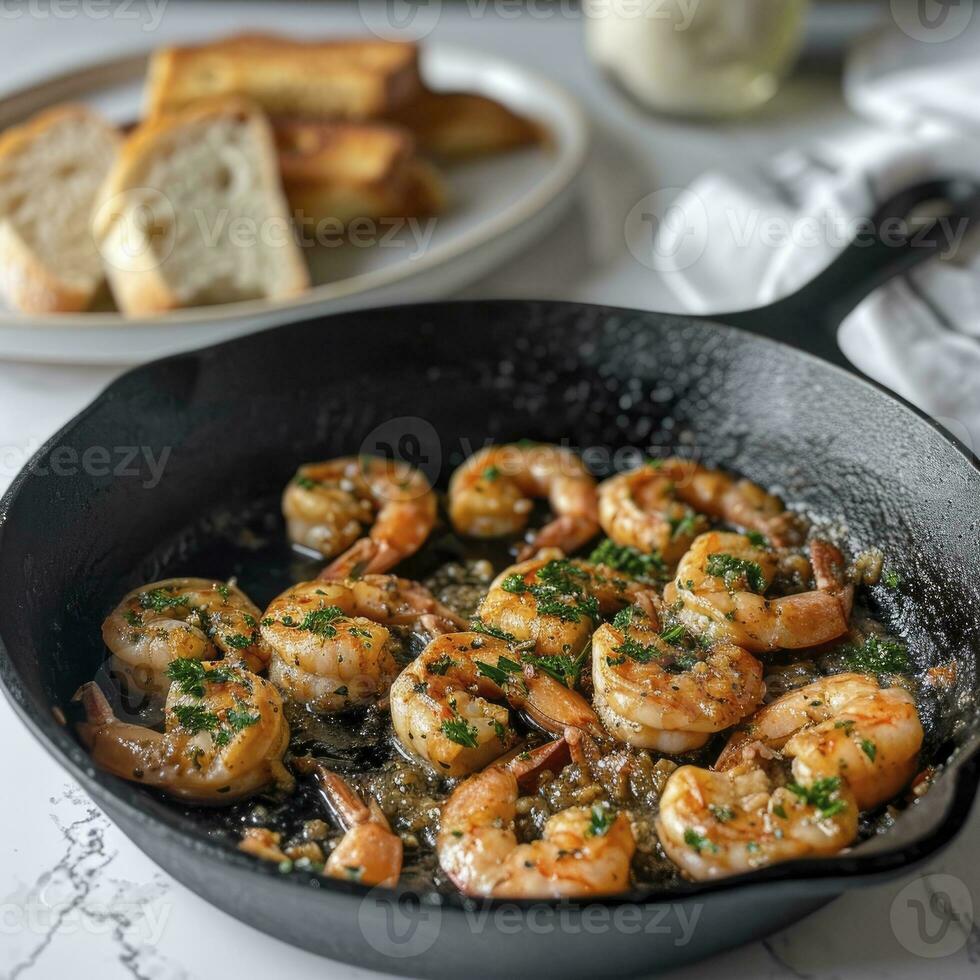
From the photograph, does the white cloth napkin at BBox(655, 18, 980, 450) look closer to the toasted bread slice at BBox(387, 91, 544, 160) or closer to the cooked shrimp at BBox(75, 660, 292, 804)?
the toasted bread slice at BBox(387, 91, 544, 160)

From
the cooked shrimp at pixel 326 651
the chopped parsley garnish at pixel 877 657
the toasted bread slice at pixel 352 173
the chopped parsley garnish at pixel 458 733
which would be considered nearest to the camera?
the chopped parsley garnish at pixel 458 733

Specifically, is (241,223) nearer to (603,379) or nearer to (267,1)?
(603,379)

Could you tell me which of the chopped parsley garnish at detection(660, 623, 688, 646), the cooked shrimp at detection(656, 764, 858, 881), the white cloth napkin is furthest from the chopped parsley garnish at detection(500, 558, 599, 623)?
the white cloth napkin

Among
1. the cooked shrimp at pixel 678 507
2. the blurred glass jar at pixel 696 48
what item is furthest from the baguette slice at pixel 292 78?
the cooked shrimp at pixel 678 507

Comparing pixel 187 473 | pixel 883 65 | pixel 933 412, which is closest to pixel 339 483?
pixel 187 473

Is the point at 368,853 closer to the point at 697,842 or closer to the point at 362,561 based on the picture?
the point at 697,842

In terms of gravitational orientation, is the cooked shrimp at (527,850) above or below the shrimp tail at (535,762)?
above

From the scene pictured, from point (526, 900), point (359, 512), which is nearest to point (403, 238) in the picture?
point (359, 512)

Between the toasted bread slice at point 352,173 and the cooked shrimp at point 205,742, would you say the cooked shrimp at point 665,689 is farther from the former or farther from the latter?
Answer: the toasted bread slice at point 352,173
